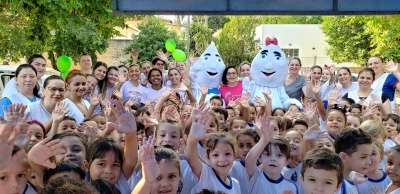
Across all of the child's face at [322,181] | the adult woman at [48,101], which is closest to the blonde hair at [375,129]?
the child's face at [322,181]

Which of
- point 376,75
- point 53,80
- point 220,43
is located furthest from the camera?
point 220,43

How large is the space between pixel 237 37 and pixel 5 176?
25501 mm

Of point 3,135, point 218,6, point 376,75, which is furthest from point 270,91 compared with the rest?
point 3,135

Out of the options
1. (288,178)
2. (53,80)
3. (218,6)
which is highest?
(218,6)

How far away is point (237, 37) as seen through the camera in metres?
27.5

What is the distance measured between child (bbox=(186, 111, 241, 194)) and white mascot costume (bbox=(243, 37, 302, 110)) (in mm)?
3418

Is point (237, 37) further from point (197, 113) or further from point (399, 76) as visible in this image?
point (197, 113)

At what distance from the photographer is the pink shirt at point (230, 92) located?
22.8 feet

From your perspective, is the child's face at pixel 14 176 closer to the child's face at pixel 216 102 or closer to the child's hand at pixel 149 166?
the child's hand at pixel 149 166

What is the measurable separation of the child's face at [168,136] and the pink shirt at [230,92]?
316cm

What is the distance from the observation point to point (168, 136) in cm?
374

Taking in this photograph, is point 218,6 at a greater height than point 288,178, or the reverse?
point 218,6

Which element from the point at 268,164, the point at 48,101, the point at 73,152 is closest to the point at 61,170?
the point at 73,152

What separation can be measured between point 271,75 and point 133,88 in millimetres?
2191
